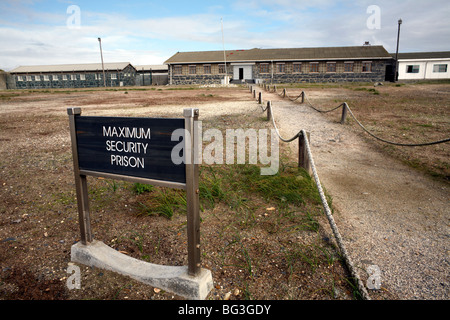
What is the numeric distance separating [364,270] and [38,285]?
9.06 feet

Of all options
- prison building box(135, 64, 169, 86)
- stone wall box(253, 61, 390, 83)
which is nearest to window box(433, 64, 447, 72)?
stone wall box(253, 61, 390, 83)

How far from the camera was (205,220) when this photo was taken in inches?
136

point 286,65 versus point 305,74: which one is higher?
point 286,65

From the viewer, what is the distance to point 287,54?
1513 inches

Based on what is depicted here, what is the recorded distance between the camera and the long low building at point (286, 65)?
119 ft

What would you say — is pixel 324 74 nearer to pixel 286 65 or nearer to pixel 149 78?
pixel 286 65

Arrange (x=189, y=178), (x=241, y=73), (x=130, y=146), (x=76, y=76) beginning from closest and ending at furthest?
(x=189, y=178) < (x=130, y=146) < (x=241, y=73) < (x=76, y=76)

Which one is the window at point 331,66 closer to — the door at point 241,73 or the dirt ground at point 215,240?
the door at point 241,73

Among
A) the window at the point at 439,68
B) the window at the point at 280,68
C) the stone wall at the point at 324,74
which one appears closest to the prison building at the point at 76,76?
the stone wall at the point at 324,74

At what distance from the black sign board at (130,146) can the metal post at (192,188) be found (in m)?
0.07

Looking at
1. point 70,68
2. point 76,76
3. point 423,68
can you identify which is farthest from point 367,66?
point 70,68

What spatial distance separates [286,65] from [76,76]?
31.0 m
